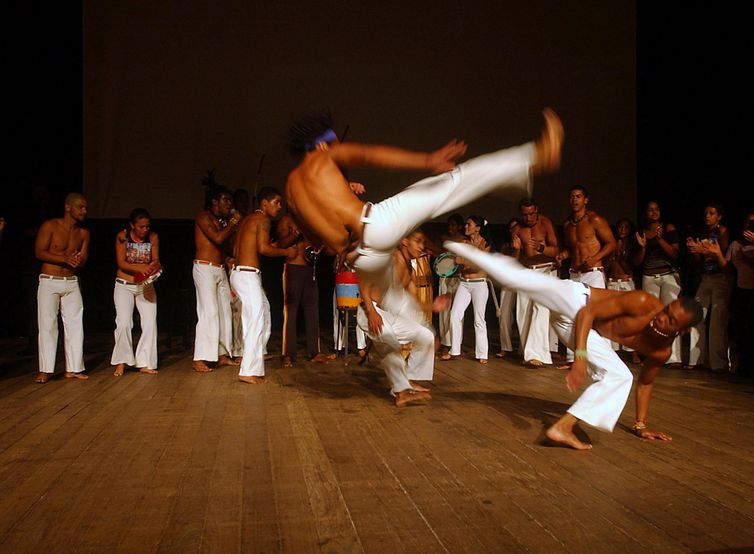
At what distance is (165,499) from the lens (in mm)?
2576

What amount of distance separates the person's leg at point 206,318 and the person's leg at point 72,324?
0.94 meters

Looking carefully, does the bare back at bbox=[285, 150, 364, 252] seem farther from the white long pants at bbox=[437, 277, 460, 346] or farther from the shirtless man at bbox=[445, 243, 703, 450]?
the white long pants at bbox=[437, 277, 460, 346]

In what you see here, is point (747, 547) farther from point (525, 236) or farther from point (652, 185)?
point (652, 185)

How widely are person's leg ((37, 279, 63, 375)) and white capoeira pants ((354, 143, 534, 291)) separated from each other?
126 inches

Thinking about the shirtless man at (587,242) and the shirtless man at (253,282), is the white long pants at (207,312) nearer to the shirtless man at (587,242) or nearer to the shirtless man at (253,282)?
the shirtless man at (253,282)

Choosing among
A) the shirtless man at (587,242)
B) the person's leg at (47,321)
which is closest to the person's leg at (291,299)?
the person's leg at (47,321)

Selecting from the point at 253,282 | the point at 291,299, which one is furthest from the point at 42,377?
the point at 291,299

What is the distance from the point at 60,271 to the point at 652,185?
721cm

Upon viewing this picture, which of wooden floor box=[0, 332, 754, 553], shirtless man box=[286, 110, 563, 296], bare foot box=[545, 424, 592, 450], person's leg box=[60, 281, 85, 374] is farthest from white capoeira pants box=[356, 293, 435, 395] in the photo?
person's leg box=[60, 281, 85, 374]

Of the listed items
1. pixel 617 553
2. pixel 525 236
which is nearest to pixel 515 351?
pixel 525 236

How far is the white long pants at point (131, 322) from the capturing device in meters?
5.76

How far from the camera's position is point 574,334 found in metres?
3.54

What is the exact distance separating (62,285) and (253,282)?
1.54 m

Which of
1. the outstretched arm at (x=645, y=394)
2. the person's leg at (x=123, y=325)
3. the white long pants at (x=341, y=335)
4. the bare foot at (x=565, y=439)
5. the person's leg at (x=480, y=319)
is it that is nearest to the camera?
the bare foot at (x=565, y=439)
